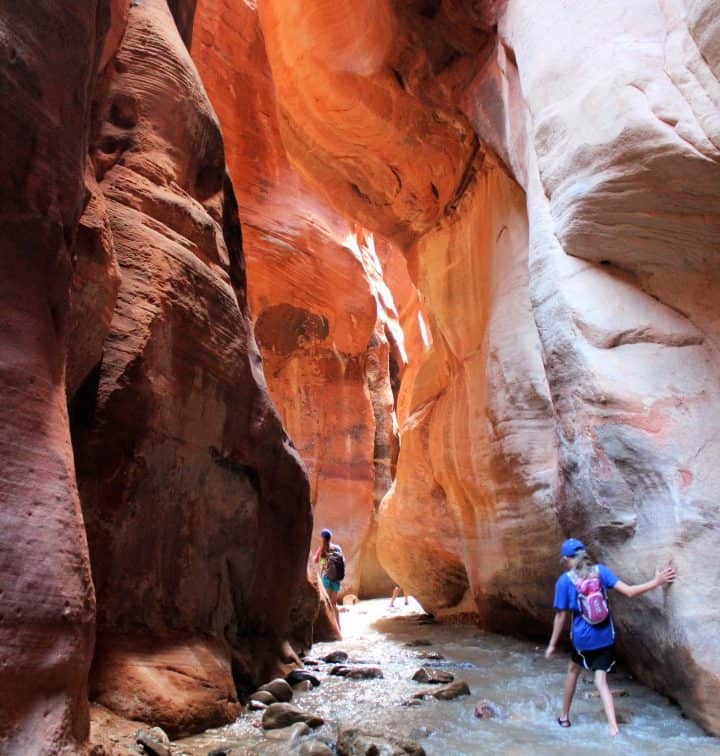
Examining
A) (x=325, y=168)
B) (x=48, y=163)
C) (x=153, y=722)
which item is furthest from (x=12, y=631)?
(x=325, y=168)

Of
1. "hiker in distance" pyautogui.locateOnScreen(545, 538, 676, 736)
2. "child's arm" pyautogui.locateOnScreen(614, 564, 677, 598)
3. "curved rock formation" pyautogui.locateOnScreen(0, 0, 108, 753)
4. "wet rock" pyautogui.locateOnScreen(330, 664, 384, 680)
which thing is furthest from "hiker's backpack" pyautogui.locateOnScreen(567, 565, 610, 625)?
"curved rock formation" pyautogui.locateOnScreen(0, 0, 108, 753)

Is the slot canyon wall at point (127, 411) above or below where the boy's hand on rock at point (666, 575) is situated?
above

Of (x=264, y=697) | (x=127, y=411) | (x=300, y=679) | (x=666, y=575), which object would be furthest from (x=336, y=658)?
(x=127, y=411)

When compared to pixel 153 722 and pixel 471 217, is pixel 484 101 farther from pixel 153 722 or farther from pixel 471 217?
pixel 153 722

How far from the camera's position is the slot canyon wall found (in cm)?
261

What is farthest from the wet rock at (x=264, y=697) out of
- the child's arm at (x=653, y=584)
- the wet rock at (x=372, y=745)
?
the child's arm at (x=653, y=584)

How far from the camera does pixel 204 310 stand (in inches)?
198

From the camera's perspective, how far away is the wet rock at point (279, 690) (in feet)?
16.5

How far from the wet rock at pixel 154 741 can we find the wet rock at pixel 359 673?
272 cm

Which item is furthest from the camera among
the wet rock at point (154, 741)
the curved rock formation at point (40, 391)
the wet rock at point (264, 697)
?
the wet rock at point (264, 697)

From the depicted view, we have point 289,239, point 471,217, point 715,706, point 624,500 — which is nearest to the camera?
point 715,706

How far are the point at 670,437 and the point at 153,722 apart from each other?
3.68 metres

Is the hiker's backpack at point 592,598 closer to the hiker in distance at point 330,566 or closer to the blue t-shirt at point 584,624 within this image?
the blue t-shirt at point 584,624

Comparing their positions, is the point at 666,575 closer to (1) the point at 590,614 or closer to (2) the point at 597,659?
(1) the point at 590,614
